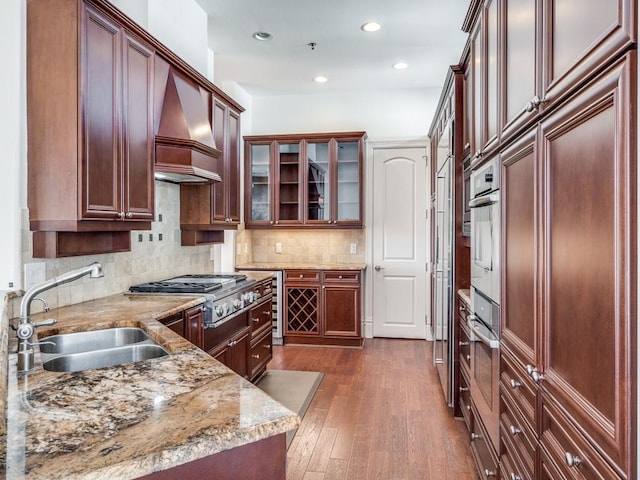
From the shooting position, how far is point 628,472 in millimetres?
883

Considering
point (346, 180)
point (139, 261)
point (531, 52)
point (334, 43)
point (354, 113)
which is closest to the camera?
point (531, 52)

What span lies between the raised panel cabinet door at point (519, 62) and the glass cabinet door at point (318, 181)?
353 cm

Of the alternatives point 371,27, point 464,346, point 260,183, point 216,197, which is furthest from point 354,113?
point 464,346

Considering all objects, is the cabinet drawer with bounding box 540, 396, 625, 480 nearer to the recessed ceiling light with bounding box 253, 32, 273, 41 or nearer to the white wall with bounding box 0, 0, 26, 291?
the white wall with bounding box 0, 0, 26, 291

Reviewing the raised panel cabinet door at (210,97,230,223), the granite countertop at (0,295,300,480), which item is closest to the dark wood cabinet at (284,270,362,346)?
the raised panel cabinet door at (210,97,230,223)

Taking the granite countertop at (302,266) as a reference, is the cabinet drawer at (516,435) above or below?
below

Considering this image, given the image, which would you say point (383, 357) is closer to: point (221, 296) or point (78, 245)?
point (221, 296)

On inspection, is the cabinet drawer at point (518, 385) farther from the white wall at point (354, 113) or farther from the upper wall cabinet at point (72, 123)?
the white wall at point (354, 113)

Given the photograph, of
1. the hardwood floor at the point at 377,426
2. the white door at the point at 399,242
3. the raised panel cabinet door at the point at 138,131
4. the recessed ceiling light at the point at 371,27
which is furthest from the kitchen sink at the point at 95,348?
the white door at the point at 399,242

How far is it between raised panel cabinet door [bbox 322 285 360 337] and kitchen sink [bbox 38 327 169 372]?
3.14 meters

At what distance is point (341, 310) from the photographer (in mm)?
5074

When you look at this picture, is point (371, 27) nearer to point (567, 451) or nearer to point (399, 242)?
point (399, 242)

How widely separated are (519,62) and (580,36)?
576 millimetres

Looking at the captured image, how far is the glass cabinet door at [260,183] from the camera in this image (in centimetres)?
548
